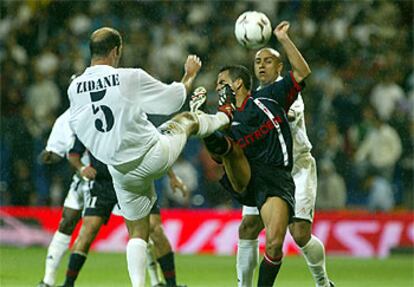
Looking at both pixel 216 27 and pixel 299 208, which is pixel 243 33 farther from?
pixel 216 27

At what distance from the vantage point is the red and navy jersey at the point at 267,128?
28.6ft

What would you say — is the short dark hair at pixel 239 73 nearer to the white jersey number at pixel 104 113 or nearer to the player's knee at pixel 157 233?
the white jersey number at pixel 104 113

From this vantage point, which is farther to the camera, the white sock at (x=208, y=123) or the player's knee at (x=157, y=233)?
the player's knee at (x=157, y=233)

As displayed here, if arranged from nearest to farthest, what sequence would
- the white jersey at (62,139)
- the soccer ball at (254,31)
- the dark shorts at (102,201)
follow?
the soccer ball at (254,31) → the dark shorts at (102,201) → the white jersey at (62,139)

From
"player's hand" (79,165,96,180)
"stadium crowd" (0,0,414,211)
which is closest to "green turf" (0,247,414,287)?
"stadium crowd" (0,0,414,211)

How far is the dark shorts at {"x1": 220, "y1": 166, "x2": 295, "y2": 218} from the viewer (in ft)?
28.2

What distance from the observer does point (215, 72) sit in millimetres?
18609

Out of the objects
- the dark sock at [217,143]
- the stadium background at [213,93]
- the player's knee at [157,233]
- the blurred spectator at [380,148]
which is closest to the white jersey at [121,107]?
the dark sock at [217,143]

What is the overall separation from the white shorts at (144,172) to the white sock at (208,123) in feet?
0.55

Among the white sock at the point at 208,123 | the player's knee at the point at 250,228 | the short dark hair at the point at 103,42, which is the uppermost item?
the short dark hair at the point at 103,42

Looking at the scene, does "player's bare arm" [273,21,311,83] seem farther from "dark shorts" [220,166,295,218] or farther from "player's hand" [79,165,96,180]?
"player's hand" [79,165,96,180]

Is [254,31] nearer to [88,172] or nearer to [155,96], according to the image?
[155,96]

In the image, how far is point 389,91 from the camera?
1872cm

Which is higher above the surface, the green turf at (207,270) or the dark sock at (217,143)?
the dark sock at (217,143)
